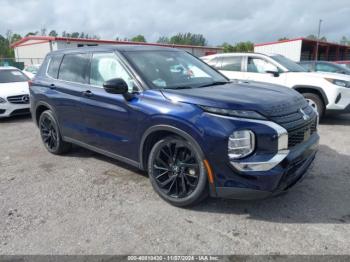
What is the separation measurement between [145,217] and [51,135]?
9.67 ft

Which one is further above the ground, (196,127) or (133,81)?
(133,81)

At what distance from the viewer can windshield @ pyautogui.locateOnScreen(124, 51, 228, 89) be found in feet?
12.4

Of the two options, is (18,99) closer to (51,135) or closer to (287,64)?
(51,135)

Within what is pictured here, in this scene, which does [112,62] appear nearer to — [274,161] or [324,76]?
[274,161]

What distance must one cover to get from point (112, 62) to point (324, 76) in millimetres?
5485

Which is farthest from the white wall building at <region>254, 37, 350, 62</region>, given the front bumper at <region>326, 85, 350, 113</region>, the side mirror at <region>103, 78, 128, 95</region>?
the side mirror at <region>103, 78, 128, 95</region>

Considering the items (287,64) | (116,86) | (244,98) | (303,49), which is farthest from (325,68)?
(303,49)

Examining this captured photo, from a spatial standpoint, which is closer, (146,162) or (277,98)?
(277,98)

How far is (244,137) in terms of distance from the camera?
9.65 feet

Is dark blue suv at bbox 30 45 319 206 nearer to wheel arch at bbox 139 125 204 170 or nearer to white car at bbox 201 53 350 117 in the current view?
wheel arch at bbox 139 125 204 170

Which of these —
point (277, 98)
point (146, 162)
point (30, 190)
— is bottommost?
point (30, 190)

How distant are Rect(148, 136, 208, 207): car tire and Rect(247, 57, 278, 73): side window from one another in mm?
5286

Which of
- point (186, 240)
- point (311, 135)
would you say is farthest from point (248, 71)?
point (186, 240)

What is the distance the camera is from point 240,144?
295 centimetres
